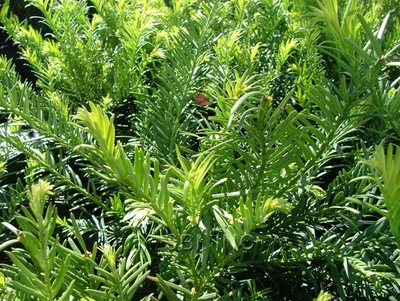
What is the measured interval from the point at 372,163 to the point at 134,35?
0.66 meters

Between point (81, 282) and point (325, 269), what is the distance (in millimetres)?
366

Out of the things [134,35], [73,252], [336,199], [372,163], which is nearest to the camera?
[372,163]

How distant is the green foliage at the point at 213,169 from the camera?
21.0 inches

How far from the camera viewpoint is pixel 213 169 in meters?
0.71

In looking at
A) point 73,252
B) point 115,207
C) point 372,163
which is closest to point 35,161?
point 115,207

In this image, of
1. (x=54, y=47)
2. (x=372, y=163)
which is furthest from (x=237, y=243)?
(x=54, y=47)

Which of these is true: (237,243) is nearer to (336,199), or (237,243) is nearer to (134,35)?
(336,199)

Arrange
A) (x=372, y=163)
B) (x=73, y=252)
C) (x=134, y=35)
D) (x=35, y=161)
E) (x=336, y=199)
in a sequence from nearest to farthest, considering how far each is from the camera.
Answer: (x=372, y=163) → (x=73, y=252) → (x=336, y=199) → (x=35, y=161) → (x=134, y=35)

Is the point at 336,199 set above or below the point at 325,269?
above

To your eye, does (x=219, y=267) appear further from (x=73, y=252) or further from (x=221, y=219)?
(x=73, y=252)

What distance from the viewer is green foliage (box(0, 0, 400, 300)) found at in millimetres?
533

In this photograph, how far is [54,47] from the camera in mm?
1101

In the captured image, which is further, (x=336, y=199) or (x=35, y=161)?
(x=35, y=161)

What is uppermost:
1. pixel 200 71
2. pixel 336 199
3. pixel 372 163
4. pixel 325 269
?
pixel 200 71
